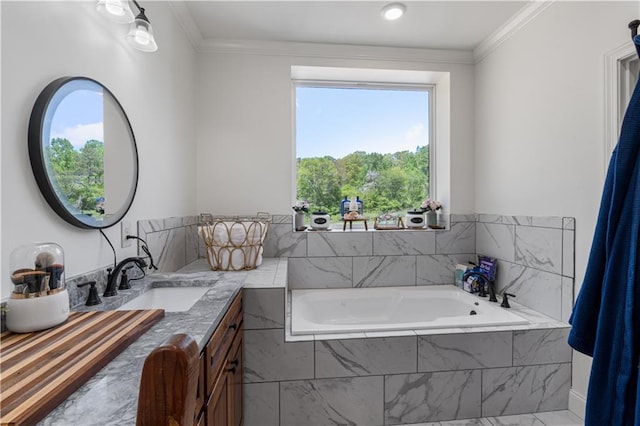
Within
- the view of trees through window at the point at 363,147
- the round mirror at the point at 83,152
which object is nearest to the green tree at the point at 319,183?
the view of trees through window at the point at 363,147

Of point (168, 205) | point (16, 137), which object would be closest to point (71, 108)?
point (16, 137)

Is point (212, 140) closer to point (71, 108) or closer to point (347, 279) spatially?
point (71, 108)

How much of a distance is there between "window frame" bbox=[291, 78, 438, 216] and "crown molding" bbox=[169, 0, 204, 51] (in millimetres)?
870

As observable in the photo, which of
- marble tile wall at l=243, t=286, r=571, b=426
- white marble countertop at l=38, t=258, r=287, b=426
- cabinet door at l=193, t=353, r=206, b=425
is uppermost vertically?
white marble countertop at l=38, t=258, r=287, b=426

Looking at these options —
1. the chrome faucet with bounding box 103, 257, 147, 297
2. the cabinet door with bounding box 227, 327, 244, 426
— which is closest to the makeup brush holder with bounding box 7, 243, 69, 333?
the chrome faucet with bounding box 103, 257, 147, 297

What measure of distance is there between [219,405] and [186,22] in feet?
8.11

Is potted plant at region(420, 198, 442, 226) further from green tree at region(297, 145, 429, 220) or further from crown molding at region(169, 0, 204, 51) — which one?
crown molding at region(169, 0, 204, 51)

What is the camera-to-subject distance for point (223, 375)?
1253 millimetres

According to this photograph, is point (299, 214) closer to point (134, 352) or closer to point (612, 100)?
point (134, 352)

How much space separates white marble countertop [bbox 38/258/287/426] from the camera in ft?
1.83

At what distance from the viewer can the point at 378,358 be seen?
1759 millimetres

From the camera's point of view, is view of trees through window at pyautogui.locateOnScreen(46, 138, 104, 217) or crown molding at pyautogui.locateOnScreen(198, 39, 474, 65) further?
crown molding at pyautogui.locateOnScreen(198, 39, 474, 65)

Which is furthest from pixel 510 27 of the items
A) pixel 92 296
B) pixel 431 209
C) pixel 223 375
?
pixel 92 296

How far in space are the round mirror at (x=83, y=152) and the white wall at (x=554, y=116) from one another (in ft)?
8.27
